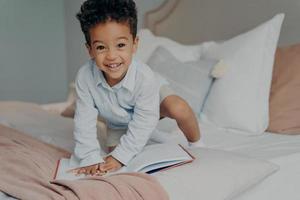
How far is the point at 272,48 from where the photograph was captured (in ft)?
5.92

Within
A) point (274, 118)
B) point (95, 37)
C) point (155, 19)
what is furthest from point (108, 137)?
point (155, 19)

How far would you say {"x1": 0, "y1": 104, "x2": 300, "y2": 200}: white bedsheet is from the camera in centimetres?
138

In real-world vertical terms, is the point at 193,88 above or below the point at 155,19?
below

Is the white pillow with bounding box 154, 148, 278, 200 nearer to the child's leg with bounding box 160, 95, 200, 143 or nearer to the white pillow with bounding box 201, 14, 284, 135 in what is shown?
the child's leg with bounding box 160, 95, 200, 143

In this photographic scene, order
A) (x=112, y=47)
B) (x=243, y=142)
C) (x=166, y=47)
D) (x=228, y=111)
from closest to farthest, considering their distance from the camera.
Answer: (x=112, y=47), (x=243, y=142), (x=228, y=111), (x=166, y=47)

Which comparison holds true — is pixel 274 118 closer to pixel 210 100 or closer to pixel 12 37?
pixel 210 100

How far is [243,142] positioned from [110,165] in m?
0.58

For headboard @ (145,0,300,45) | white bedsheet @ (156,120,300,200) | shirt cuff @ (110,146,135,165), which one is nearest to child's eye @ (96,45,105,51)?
shirt cuff @ (110,146,135,165)

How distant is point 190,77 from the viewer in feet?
6.18

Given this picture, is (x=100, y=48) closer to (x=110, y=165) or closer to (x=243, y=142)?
(x=110, y=165)

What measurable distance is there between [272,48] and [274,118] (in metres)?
0.30

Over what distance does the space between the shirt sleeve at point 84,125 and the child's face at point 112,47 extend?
0.12 meters

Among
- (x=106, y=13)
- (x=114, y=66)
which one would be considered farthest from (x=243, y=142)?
(x=106, y=13)

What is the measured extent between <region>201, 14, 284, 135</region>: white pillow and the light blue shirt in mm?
547
